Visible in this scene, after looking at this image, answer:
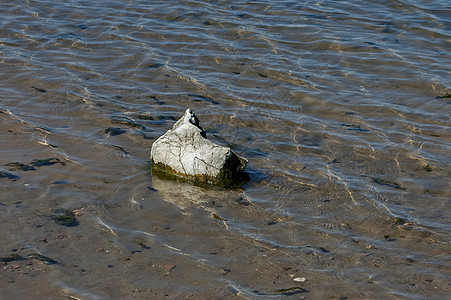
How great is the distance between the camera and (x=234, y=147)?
8.59 metres

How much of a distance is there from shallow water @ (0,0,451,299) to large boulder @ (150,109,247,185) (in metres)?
0.21

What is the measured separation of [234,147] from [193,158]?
0.97 meters

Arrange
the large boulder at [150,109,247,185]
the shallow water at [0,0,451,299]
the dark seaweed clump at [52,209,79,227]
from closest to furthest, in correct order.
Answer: the shallow water at [0,0,451,299], the dark seaweed clump at [52,209,79,227], the large boulder at [150,109,247,185]

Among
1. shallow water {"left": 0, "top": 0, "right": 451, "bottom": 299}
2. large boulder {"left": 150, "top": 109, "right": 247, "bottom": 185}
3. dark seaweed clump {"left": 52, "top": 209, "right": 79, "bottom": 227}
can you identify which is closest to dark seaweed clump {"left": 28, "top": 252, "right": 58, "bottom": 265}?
shallow water {"left": 0, "top": 0, "right": 451, "bottom": 299}

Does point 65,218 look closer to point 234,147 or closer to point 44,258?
point 44,258

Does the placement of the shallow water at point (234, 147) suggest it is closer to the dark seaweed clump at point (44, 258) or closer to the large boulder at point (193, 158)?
the dark seaweed clump at point (44, 258)

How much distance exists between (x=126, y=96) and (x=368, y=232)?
4.71 metres

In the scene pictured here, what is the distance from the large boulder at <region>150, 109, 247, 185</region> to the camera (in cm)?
767

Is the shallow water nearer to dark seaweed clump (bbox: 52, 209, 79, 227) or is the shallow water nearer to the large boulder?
dark seaweed clump (bbox: 52, 209, 79, 227)

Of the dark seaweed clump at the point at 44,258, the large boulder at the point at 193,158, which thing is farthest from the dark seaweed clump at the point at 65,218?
the large boulder at the point at 193,158

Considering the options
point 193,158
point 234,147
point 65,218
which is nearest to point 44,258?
point 65,218

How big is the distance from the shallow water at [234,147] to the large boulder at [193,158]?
21cm

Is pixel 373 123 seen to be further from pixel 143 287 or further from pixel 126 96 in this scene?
pixel 143 287

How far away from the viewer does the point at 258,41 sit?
1199 centimetres
